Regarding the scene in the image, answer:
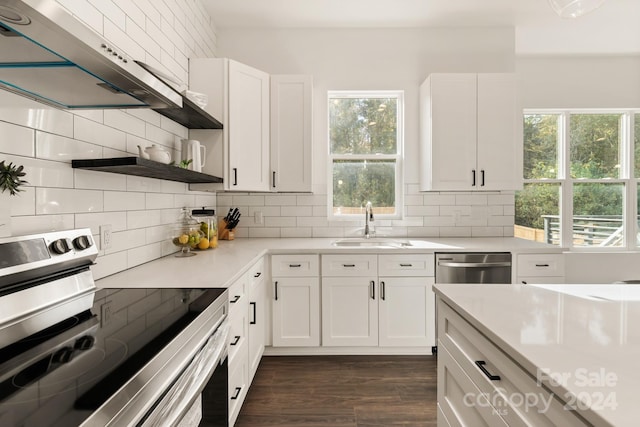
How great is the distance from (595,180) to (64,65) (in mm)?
4723

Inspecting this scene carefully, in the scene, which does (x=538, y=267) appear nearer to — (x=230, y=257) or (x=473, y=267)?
(x=473, y=267)

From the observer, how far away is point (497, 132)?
3.00 m

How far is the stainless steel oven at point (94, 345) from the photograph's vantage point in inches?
23.5

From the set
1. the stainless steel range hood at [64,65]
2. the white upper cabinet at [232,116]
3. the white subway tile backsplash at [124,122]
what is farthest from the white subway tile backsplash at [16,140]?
the white upper cabinet at [232,116]

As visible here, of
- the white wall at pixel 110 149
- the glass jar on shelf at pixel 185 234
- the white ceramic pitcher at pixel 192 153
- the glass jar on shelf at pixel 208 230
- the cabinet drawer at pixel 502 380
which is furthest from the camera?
the glass jar on shelf at pixel 208 230

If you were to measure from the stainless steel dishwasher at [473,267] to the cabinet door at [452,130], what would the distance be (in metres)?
0.66

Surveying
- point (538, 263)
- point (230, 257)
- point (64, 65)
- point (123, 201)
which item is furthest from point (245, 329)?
point (538, 263)

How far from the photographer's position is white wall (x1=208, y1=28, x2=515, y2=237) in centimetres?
332

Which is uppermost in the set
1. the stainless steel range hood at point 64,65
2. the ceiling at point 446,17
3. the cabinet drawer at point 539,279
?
the ceiling at point 446,17

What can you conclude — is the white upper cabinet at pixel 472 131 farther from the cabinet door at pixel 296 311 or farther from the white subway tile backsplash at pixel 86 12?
the white subway tile backsplash at pixel 86 12

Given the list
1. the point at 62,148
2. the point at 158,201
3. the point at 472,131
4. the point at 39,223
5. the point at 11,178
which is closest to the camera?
the point at 11,178

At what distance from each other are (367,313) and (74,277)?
6.72 feet

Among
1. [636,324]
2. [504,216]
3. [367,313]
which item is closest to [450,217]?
[504,216]

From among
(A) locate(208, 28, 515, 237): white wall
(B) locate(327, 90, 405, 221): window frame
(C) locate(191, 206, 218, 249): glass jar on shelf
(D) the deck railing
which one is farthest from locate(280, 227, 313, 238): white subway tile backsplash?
(D) the deck railing
